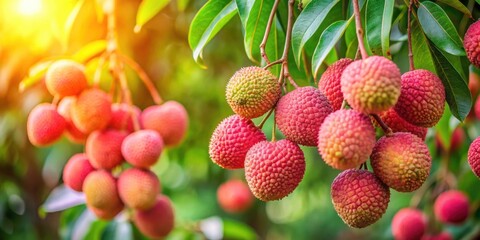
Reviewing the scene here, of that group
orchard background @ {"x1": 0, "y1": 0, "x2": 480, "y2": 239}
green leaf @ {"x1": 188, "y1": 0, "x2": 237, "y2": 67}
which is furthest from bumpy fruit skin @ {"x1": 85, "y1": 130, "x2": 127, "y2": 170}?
green leaf @ {"x1": 188, "y1": 0, "x2": 237, "y2": 67}

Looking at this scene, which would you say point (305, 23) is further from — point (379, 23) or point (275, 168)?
point (275, 168)

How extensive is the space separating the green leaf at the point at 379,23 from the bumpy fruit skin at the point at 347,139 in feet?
0.65

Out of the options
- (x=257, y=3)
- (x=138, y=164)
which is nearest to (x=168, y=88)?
(x=138, y=164)

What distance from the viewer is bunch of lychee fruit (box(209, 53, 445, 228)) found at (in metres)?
0.85

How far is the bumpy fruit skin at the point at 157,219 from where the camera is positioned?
1.72 m

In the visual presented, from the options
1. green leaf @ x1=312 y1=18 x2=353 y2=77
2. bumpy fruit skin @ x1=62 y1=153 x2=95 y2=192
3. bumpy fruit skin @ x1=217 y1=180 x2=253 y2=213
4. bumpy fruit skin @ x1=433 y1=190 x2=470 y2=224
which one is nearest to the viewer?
green leaf @ x1=312 y1=18 x2=353 y2=77

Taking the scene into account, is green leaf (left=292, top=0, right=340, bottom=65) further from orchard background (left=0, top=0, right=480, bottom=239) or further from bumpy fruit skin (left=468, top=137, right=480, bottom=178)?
bumpy fruit skin (left=468, top=137, right=480, bottom=178)

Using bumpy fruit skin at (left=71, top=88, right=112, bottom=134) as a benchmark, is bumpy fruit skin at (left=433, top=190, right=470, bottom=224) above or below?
below

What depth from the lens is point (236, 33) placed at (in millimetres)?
2803

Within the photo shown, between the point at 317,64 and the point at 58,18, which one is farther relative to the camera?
the point at 58,18

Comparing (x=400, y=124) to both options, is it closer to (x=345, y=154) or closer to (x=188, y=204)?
(x=345, y=154)

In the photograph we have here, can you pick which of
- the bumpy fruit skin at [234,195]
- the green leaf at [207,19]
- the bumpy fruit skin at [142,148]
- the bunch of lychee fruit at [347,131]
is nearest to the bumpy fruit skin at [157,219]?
the bumpy fruit skin at [142,148]

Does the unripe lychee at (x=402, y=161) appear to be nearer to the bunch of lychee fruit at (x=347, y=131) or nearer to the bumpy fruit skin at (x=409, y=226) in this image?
the bunch of lychee fruit at (x=347, y=131)

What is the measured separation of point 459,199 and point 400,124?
1112mm
